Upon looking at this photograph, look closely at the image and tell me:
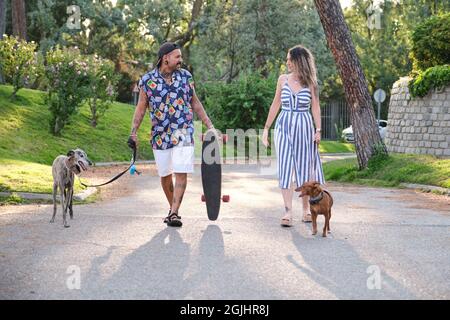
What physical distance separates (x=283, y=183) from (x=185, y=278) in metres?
3.40

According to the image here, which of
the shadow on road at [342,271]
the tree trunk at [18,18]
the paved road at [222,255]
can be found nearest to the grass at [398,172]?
the paved road at [222,255]

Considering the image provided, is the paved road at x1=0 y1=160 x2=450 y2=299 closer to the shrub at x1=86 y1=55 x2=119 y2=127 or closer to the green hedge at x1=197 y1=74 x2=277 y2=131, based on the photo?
the shrub at x1=86 y1=55 x2=119 y2=127

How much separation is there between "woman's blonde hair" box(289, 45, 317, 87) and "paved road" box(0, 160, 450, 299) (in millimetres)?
1780

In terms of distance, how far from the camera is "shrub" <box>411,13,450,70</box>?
22.0 meters

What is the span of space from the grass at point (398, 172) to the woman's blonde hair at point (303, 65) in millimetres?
7973

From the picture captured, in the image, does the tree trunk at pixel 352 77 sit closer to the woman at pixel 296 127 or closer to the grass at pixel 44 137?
the grass at pixel 44 137

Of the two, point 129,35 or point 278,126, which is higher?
point 129,35

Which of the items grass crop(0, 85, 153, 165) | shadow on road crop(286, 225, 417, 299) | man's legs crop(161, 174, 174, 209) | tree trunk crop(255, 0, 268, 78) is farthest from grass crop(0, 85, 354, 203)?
tree trunk crop(255, 0, 268, 78)

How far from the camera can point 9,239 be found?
8266 millimetres

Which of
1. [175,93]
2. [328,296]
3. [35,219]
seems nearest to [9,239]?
[35,219]

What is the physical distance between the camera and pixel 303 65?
360 inches

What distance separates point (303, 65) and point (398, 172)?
1013 centimetres
